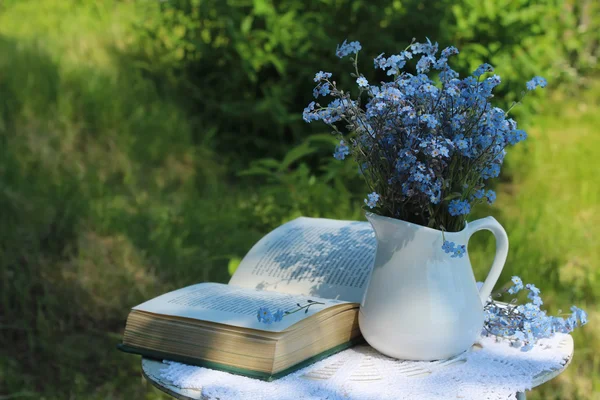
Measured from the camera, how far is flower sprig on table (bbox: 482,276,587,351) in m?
1.44

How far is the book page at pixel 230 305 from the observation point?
1336 mm

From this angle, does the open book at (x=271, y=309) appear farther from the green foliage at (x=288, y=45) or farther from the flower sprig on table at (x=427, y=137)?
the green foliage at (x=288, y=45)

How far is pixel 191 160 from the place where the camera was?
406 centimetres

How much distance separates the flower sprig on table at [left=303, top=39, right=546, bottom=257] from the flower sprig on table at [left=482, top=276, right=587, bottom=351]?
26 cm

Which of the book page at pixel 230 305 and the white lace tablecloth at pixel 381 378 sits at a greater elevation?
the book page at pixel 230 305

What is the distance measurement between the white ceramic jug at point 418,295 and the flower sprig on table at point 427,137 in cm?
3

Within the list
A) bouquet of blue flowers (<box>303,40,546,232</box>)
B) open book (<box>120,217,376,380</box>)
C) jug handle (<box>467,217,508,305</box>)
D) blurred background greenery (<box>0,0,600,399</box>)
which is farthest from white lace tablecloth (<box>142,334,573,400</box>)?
blurred background greenery (<box>0,0,600,399</box>)

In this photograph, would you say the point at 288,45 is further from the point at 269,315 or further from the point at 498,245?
the point at 269,315

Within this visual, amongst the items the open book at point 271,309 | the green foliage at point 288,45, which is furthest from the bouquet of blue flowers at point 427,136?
the green foliage at point 288,45

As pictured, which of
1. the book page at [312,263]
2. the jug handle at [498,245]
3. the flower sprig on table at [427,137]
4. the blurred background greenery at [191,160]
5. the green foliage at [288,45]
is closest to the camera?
the flower sprig on table at [427,137]

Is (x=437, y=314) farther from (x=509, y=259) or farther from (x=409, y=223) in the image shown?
(x=509, y=259)

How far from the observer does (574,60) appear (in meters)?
5.23

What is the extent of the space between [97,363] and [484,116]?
211 centimetres

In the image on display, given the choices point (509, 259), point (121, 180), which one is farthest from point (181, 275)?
point (509, 259)
